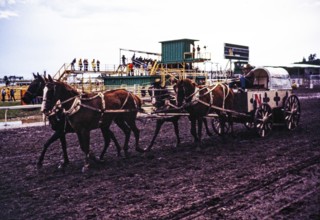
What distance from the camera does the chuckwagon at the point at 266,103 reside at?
38.1 feet

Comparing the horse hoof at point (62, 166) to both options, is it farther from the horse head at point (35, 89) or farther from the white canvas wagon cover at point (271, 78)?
the white canvas wagon cover at point (271, 78)

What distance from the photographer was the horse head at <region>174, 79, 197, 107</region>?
10219 millimetres

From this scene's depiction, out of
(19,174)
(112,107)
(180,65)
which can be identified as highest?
(180,65)

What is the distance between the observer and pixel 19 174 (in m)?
7.86

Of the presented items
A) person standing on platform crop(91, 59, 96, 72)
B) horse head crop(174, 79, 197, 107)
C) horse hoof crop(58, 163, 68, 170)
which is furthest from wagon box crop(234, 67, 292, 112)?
person standing on platform crop(91, 59, 96, 72)

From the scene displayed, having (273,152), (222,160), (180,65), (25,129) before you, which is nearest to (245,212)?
(222,160)

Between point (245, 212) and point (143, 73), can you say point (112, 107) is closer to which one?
point (245, 212)

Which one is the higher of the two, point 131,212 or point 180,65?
point 180,65

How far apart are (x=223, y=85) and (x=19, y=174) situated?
6.65 metres

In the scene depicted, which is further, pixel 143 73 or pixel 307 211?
pixel 143 73

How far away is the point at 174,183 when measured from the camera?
675cm

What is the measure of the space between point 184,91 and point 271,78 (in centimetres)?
405

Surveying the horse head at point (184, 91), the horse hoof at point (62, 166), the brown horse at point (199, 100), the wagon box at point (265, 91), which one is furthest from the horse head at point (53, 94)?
the wagon box at point (265, 91)

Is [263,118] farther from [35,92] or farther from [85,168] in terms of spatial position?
[35,92]
